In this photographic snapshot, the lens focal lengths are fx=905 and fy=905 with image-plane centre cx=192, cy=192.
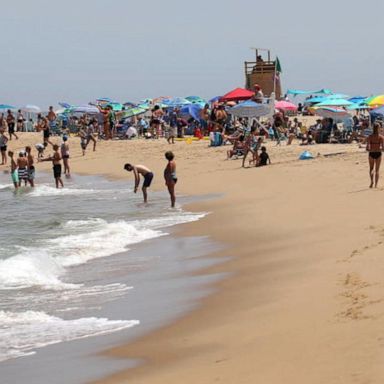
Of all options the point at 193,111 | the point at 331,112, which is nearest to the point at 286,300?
the point at 331,112

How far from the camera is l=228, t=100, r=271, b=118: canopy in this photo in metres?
26.9

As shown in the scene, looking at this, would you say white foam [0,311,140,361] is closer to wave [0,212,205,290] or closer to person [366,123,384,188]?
wave [0,212,205,290]

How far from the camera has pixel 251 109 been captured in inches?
1061

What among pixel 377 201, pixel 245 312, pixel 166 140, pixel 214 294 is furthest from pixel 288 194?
pixel 166 140

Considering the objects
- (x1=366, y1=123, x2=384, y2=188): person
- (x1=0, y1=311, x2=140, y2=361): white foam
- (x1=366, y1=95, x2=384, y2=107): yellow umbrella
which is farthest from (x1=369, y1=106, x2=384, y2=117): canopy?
(x1=0, y1=311, x2=140, y2=361): white foam

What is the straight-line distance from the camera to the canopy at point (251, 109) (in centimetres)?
2686

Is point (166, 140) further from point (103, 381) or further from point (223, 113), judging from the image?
point (103, 381)

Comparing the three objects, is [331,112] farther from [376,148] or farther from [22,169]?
[376,148]

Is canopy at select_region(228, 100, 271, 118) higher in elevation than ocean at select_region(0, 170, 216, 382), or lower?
higher

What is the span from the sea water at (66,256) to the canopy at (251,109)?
572 cm

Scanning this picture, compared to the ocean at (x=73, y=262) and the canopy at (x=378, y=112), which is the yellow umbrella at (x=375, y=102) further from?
the ocean at (x=73, y=262)

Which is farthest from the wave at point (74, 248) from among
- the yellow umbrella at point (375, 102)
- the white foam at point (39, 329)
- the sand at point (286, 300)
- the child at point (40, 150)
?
the child at point (40, 150)

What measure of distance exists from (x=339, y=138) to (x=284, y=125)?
375cm

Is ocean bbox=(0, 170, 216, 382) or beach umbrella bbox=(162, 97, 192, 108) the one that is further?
beach umbrella bbox=(162, 97, 192, 108)
